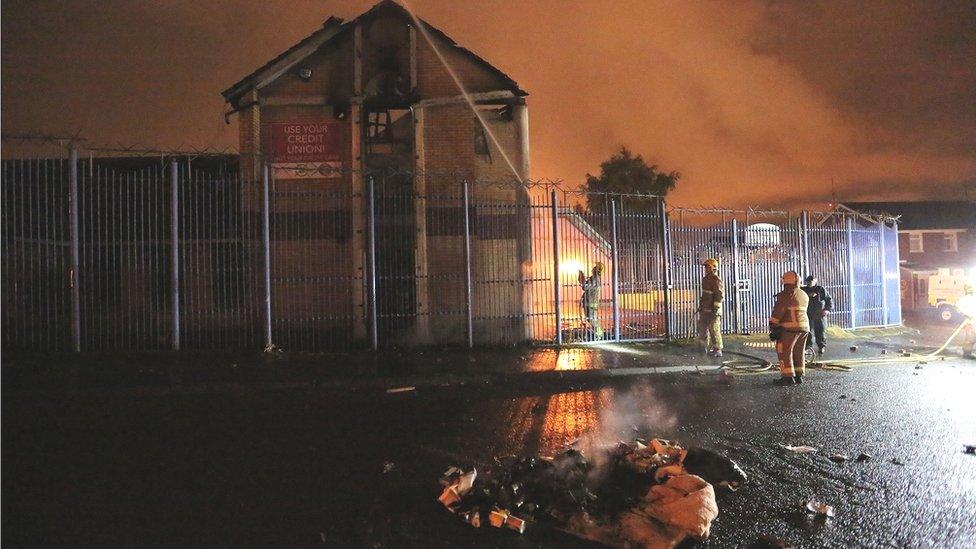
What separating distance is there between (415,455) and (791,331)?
625cm

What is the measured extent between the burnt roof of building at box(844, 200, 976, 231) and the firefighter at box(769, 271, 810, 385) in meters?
43.2

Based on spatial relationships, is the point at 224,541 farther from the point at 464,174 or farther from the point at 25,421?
the point at 464,174

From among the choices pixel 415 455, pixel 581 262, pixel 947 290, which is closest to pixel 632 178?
pixel 947 290

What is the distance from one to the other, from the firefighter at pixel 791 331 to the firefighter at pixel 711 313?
2207 millimetres

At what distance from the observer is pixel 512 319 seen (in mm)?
12742

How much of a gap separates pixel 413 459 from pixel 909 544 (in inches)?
142

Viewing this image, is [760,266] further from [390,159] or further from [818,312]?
[390,159]

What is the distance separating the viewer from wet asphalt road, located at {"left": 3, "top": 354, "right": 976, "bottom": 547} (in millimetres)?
3938

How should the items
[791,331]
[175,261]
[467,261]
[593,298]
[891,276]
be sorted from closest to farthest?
[791,331], [175,261], [467,261], [593,298], [891,276]

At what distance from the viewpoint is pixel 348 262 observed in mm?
13094

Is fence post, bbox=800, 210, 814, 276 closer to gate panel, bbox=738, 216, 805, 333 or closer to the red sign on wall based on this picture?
gate panel, bbox=738, 216, 805, 333

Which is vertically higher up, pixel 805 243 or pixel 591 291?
pixel 805 243

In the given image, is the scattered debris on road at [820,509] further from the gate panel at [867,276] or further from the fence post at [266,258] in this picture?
the gate panel at [867,276]

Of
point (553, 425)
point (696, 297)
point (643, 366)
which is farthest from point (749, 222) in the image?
point (553, 425)
